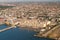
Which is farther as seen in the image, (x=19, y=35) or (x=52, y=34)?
(x=19, y=35)

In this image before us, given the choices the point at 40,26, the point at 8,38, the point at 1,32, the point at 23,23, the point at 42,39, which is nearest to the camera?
the point at 42,39

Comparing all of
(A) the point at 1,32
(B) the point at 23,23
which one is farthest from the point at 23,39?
(B) the point at 23,23

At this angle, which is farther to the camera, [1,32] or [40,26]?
[40,26]

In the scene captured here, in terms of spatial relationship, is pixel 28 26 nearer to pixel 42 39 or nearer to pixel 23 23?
pixel 23 23


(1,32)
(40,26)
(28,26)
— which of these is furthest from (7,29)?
(40,26)

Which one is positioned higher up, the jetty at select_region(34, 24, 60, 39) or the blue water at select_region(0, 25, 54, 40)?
the jetty at select_region(34, 24, 60, 39)

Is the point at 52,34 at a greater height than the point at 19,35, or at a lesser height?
greater

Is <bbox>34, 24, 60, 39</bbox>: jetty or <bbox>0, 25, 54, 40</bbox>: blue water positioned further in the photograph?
<bbox>0, 25, 54, 40</bbox>: blue water

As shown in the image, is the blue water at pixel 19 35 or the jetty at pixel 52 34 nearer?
the jetty at pixel 52 34

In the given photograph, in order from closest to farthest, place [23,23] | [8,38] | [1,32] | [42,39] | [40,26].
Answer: [42,39]
[8,38]
[1,32]
[40,26]
[23,23]

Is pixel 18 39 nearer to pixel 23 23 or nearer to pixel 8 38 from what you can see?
pixel 8 38

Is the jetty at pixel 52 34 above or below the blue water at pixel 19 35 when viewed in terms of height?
above
